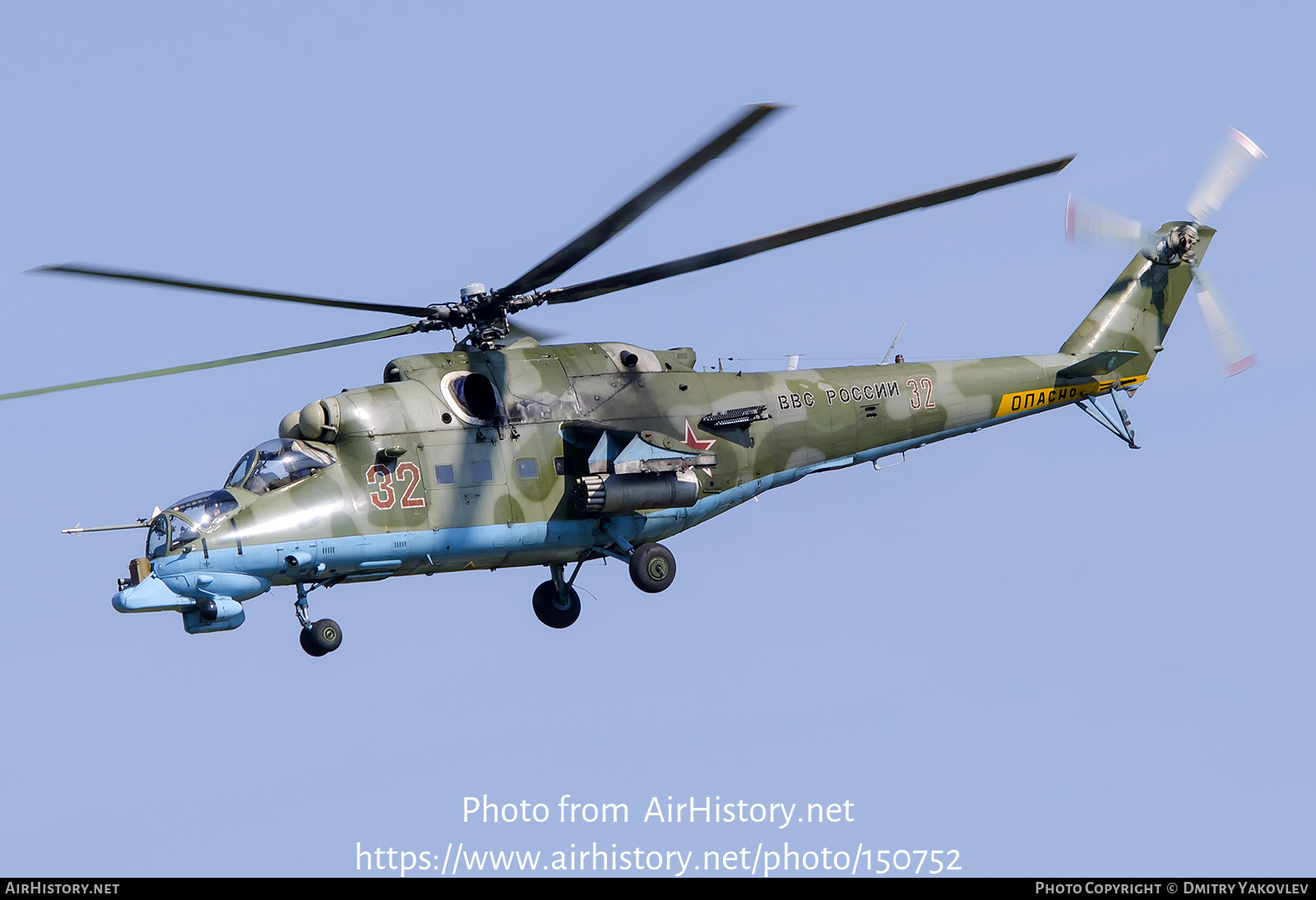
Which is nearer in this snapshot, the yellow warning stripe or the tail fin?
the yellow warning stripe

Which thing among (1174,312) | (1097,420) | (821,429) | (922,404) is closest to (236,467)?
(821,429)

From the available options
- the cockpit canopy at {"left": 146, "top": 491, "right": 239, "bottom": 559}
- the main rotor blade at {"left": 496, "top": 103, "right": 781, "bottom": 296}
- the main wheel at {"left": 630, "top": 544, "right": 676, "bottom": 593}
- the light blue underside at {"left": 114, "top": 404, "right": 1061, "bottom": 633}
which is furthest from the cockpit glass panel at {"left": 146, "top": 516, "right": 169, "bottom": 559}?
the main wheel at {"left": 630, "top": 544, "right": 676, "bottom": 593}

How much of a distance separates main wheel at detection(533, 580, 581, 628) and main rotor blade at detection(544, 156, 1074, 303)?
17.5 feet

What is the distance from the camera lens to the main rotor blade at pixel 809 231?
77.8ft

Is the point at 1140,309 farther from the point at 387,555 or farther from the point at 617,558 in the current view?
the point at 387,555

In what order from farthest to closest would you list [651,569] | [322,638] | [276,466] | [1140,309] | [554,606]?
[1140,309] → [554,606] → [651,569] → [276,466] → [322,638]

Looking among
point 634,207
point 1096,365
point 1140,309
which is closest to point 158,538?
point 634,207

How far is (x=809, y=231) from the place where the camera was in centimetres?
2441

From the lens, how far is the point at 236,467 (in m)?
26.5

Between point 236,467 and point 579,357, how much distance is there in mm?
5611

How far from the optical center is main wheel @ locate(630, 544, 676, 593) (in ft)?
92.7

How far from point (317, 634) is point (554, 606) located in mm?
4422

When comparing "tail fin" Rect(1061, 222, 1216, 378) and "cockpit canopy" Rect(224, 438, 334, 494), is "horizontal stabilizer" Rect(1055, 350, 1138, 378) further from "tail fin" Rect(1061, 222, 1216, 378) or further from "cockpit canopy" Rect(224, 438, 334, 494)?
"cockpit canopy" Rect(224, 438, 334, 494)

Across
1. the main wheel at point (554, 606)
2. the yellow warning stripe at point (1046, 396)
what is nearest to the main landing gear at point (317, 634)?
the main wheel at point (554, 606)
